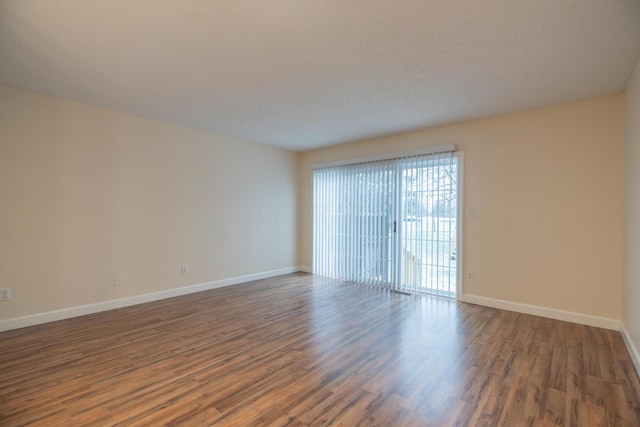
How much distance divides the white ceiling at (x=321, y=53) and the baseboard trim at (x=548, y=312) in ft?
7.98

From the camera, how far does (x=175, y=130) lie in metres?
4.45

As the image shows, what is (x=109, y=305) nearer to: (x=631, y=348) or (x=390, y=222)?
(x=390, y=222)

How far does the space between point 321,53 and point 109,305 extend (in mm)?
3904

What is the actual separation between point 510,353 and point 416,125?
3.07m

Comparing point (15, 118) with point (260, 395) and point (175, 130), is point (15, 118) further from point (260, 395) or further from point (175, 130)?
point (260, 395)

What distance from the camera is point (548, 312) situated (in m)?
3.56

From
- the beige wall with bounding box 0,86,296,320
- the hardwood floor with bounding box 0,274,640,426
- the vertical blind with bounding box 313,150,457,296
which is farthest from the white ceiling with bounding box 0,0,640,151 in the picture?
the hardwood floor with bounding box 0,274,640,426

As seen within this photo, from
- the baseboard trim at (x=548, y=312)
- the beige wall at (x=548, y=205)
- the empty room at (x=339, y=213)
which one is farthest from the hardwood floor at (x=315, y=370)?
the beige wall at (x=548, y=205)

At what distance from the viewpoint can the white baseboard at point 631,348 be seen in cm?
233

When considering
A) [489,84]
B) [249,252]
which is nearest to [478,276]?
[489,84]

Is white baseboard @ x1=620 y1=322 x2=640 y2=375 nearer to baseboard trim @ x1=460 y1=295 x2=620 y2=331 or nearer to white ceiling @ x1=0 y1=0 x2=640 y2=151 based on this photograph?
baseboard trim @ x1=460 y1=295 x2=620 y2=331

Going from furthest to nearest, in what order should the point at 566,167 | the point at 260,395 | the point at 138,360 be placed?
1. the point at 566,167
2. the point at 138,360
3. the point at 260,395

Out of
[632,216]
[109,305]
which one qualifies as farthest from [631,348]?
[109,305]

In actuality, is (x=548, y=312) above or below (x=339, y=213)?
below
